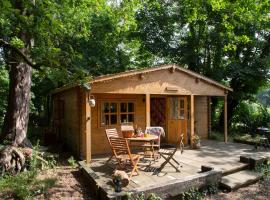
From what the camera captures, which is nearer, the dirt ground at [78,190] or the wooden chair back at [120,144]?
the dirt ground at [78,190]

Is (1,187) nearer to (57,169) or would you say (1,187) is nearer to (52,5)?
(57,169)

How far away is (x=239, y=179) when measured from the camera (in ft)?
22.1

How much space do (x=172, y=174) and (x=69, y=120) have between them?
5504 mm

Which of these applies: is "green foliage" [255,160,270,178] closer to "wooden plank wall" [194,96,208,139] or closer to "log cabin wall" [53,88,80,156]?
"wooden plank wall" [194,96,208,139]

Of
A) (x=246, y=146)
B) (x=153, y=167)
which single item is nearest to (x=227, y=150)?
(x=246, y=146)

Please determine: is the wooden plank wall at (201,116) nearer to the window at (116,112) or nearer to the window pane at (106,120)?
the window at (116,112)

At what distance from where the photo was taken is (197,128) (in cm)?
1291

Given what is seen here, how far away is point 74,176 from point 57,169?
817 millimetres

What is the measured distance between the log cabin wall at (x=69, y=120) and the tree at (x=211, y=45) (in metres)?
7.67

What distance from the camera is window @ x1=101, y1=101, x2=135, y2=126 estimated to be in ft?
30.9

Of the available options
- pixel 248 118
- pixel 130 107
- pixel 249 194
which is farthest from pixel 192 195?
pixel 248 118

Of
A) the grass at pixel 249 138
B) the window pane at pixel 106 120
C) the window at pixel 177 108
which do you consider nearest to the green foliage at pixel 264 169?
the window at pixel 177 108

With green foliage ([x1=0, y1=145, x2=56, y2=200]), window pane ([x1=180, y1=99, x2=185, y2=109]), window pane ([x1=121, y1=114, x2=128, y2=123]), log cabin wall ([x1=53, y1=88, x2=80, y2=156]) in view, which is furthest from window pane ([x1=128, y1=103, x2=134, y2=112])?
green foliage ([x1=0, y1=145, x2=56, y2=200])

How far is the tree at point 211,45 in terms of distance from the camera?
48.4 ft
